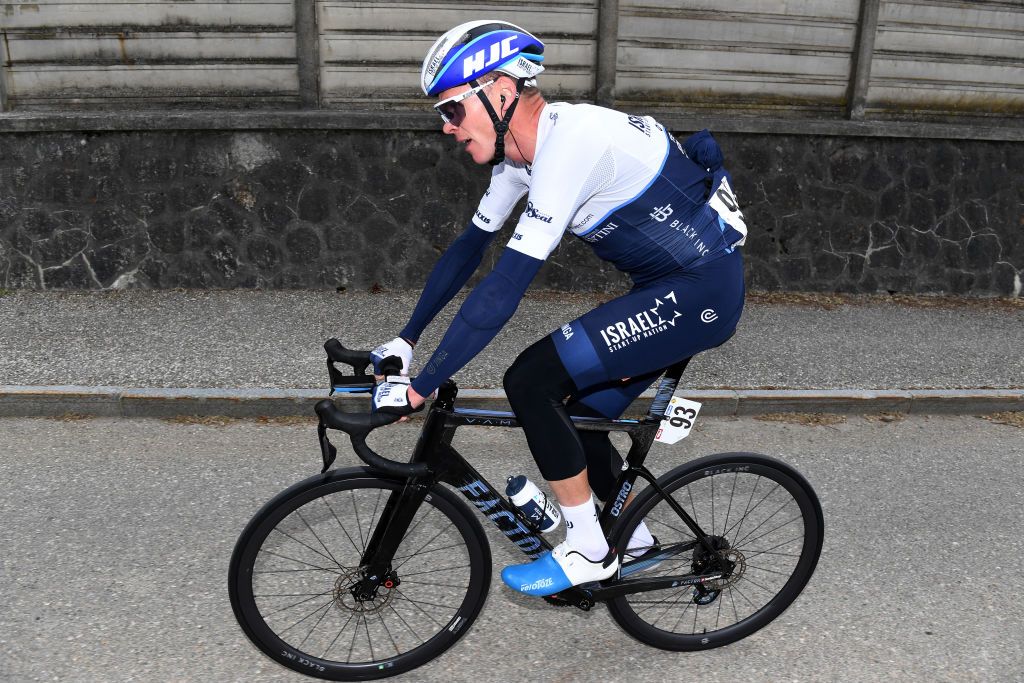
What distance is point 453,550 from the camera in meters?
3.46

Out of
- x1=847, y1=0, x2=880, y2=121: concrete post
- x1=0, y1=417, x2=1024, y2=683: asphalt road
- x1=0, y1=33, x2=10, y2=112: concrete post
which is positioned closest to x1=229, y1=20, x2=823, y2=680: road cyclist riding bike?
x1=0, y1=417, x2=1024, y2=683: asphalt road

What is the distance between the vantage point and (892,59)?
9.30 meters

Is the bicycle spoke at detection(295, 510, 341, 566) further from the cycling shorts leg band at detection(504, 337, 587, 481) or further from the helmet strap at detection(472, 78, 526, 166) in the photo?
the helmet strap at detection(472, 78, 526, 166)

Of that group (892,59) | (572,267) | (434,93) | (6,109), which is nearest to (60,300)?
(6,109)

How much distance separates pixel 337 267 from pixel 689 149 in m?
5.67

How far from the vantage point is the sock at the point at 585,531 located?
3320mm

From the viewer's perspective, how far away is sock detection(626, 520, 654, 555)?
356 cm

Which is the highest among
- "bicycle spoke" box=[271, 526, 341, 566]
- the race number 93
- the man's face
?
the man's face

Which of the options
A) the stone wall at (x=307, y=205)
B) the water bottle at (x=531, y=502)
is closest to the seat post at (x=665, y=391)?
the water bottle at (x=531, y=502)

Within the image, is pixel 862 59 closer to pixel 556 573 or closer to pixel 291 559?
pixel 556 573

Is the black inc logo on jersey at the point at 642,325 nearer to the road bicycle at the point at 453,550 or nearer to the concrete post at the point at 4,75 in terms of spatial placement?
the road bicycle at the point at 453,550

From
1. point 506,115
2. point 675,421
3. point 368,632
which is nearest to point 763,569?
point 675,421

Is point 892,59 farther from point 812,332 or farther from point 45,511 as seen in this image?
point 45,511

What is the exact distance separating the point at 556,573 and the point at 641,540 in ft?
1.35
